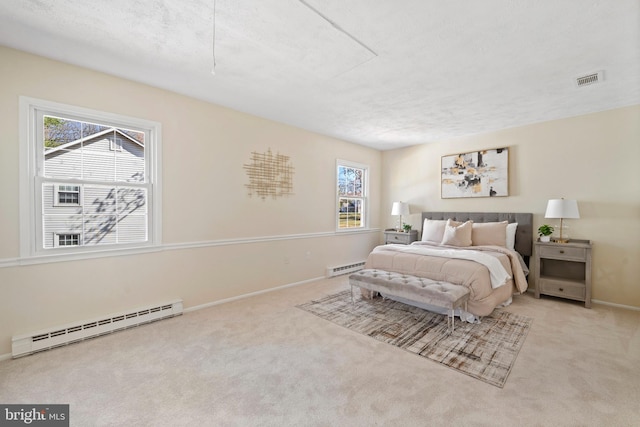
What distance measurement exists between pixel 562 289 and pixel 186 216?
489cm

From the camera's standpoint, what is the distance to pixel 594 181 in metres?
3.74

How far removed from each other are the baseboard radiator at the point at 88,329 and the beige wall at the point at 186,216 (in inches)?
3.9

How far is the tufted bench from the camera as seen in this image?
2.75m

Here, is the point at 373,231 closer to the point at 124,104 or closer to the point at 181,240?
the point at 181,240

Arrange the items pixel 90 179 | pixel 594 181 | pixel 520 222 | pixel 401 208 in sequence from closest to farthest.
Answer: pixel 90 179, pixel 594 181, pixel 520 222, pixel 401 208

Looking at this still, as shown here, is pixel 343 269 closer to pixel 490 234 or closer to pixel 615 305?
pixel 490 234

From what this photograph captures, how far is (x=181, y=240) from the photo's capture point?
332 centimetres

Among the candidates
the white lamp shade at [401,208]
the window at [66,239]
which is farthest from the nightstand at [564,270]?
the window at [66,239]

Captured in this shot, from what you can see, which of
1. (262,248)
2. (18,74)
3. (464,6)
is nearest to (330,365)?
(262,248)

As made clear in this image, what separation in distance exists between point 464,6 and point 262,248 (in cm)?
346

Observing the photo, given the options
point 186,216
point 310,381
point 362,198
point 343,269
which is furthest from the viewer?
point 362,198

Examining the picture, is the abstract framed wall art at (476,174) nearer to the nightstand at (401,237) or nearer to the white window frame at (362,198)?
the nightstand at (401,237)
